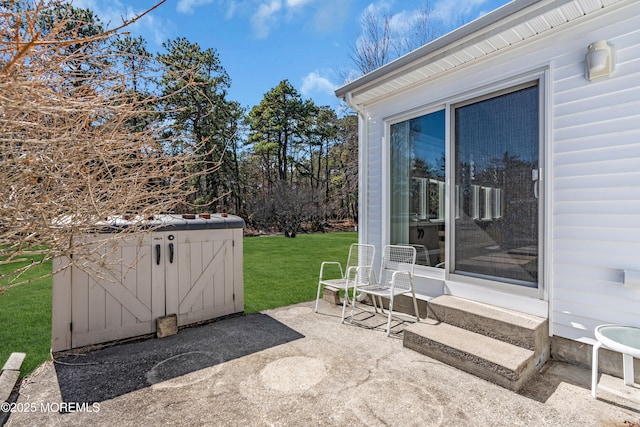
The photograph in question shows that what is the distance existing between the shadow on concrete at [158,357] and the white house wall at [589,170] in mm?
2424

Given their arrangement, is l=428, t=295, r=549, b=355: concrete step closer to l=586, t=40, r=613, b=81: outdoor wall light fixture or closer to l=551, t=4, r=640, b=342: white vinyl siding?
l=551, t=4, r=640, b=342: white vinyl siding

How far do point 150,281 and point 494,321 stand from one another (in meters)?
3.21

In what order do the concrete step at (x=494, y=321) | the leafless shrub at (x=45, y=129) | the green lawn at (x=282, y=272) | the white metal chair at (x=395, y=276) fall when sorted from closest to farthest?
the leafless shrub at (x=45, y=129)
the concrete step at (x=494, y=321)
the white metal chair at (x=395, y=276)
the green lawn at (x=282, y=272)

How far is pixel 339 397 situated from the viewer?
2.12 meters

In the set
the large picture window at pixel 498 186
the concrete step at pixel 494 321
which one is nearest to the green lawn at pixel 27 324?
the concrete step at pixel 494 321

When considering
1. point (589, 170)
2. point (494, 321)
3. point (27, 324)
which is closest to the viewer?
point (589, 170)

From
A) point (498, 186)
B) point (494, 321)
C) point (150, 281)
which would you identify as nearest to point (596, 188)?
point (498, 186)

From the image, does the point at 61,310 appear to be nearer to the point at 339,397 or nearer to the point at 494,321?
the point at 339,397

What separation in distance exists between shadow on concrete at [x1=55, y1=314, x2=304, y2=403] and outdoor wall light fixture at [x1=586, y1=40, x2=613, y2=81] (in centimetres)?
332

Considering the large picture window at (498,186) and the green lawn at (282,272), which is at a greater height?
the large picture window at (498,186)

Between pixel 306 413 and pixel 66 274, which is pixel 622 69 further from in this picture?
pixel 66 274

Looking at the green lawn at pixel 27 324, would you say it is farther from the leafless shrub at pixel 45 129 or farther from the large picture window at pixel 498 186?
the large picture window at pixel 498 186

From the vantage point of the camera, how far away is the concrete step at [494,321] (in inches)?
96.9

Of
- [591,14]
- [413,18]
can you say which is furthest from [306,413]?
[413,18]
